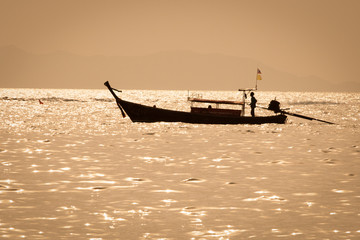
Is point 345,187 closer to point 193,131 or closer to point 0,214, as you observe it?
point 0,214

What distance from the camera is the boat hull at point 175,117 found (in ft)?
135

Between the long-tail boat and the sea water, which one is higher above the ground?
the long-tail boat

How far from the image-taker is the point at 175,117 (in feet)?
135

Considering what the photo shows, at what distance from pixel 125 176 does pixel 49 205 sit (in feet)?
15.8

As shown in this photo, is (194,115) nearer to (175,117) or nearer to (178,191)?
(175,117)

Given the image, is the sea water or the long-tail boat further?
the long-tail boat

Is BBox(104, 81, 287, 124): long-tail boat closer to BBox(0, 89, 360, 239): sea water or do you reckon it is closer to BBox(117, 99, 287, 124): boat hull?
BBox(117, 99, 287, 124): boat hull

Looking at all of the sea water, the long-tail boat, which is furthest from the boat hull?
the sea water

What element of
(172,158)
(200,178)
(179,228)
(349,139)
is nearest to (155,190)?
(200,178)

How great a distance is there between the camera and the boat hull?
41.0 metres

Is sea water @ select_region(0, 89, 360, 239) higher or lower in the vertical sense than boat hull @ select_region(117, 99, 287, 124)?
lower

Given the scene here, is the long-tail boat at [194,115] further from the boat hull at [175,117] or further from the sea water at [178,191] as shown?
the sea water at [178,191]

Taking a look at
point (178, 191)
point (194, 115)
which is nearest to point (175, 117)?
point (194, 115)

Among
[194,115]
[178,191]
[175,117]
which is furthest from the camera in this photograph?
[175,117]
